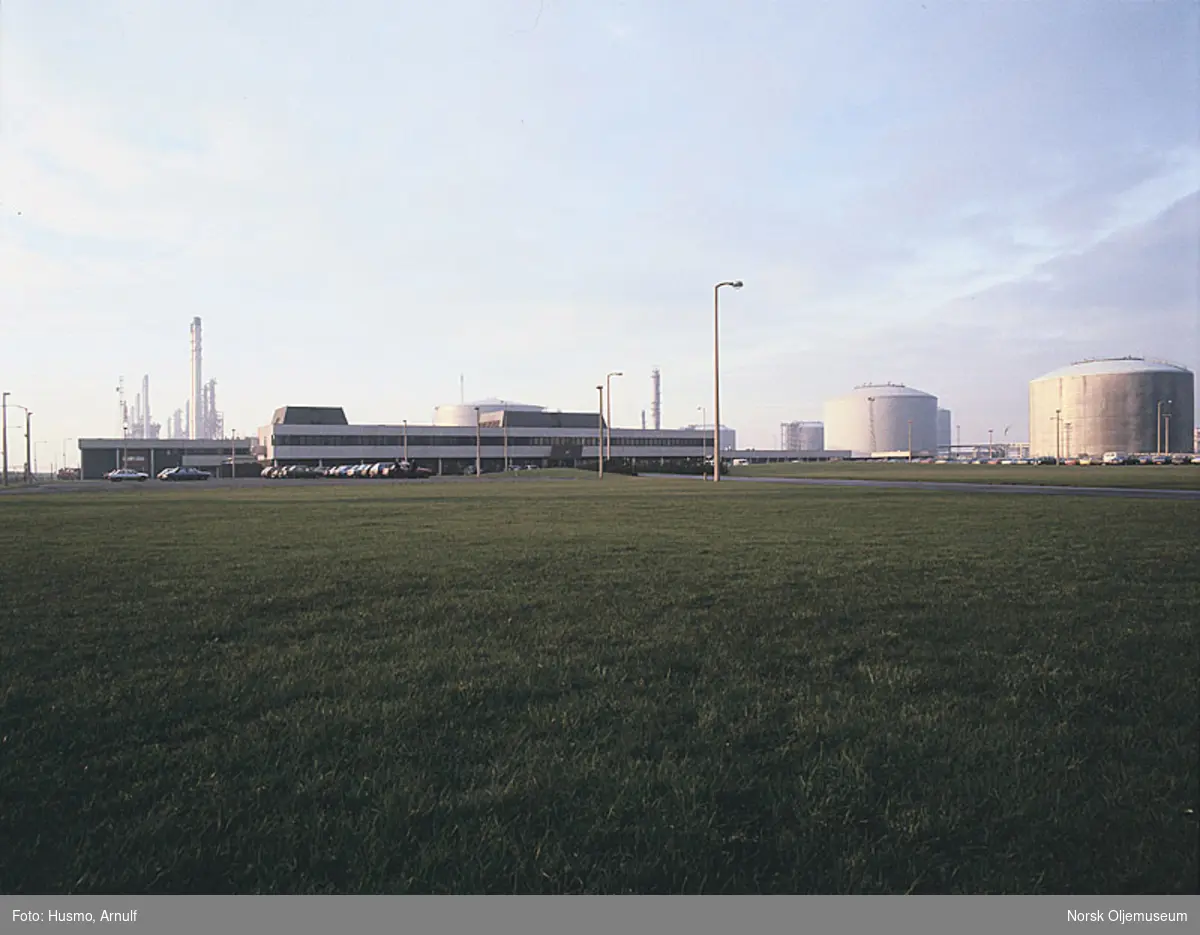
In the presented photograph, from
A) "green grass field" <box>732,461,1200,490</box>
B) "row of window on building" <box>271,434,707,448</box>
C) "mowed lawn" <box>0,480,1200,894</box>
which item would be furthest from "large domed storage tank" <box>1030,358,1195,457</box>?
"mowed lawn" <box>0,480,1200,894</box>

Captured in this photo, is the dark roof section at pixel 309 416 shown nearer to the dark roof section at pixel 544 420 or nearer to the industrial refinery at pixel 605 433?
the industrial refinery at pixel 605 433

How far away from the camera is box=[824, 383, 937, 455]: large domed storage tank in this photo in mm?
161375

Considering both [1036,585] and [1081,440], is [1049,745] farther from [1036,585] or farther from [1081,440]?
[1081,440]

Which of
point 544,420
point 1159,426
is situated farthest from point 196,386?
point 1159,426

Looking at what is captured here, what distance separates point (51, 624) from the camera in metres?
7.36

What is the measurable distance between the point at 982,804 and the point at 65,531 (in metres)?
17.6

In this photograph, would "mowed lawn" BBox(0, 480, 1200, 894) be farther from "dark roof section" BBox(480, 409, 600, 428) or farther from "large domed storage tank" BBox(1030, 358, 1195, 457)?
"large domed storage tank" BBox(1030, 358, 1195, 457)

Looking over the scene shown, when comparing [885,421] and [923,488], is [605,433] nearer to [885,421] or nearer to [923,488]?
[885,421]

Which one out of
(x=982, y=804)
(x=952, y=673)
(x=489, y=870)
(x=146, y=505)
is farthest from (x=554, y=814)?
(x=146, y=505)

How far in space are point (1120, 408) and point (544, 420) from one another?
8972 cm

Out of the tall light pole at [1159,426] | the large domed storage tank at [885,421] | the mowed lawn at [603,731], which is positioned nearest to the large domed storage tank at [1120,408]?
the tall light pole at [1159,426]

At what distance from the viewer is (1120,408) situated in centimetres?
12900

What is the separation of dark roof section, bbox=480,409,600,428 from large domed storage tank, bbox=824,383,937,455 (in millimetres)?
64869

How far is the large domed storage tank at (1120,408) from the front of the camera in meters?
127
